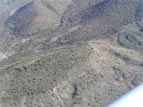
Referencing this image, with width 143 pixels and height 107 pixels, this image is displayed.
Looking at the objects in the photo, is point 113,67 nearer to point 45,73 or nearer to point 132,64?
point 132,64

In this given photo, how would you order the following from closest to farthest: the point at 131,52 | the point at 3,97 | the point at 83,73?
1. the point at 3,97
2. the point at 83,73
3. the point at 131,52

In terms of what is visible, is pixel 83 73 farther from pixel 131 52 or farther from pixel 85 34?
pixel 85 34

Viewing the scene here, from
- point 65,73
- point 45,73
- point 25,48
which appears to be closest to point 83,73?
point 65,73

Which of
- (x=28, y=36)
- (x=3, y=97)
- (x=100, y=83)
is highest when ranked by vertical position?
(x=3, y=97)

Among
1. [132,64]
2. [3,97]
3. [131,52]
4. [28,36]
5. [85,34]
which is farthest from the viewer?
[28,36]

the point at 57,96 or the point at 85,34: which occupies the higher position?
the point at 57,96

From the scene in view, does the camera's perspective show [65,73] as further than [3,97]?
Yes
